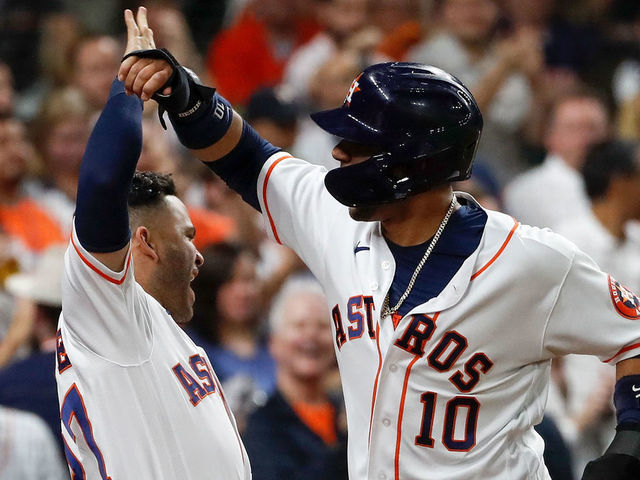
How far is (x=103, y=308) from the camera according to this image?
2.78 metres

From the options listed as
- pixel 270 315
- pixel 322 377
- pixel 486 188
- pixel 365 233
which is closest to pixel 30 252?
pixel 270 315

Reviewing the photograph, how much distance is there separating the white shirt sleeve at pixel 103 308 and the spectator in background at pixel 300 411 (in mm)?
1714

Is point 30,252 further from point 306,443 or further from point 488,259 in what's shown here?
point 488,259

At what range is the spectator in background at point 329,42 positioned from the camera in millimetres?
7960

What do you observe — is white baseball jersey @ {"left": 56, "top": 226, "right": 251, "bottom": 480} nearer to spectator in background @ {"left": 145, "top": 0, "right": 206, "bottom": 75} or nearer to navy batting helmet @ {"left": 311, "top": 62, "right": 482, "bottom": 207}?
navy batting helmet @ {"left": 311, "top": 62, "right": 482, "bottom": 207}

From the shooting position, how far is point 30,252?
606cm

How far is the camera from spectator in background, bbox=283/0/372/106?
796 cm

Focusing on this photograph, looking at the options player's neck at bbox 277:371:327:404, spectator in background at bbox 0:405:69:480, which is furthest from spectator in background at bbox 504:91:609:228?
spectator in background at bbox 0:405:69:480

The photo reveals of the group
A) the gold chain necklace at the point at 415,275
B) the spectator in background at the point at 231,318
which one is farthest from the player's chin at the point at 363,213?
the spectator in background at the point at 231,318

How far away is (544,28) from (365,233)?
19.8 feet

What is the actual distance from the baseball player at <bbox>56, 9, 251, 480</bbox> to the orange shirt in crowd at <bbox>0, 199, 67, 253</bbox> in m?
3.13

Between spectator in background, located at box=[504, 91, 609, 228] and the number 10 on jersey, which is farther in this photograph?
spectator in background, located at box=[504, 91, 609, 228]

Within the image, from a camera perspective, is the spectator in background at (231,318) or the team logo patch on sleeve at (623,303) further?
the spectator in background at (231,318)

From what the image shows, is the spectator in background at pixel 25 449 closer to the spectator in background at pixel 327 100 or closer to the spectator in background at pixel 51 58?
the spectator in background at pixel 327 100
